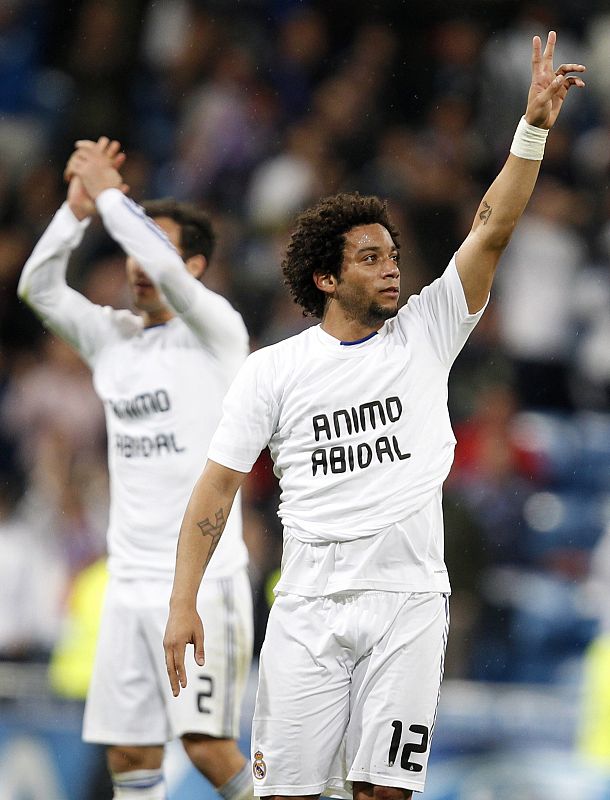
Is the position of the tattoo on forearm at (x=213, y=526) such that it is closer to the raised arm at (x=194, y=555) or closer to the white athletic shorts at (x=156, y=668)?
the raised arm at (x=194, y=555)

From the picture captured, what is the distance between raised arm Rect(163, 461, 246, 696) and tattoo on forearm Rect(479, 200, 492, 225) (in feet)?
2.97

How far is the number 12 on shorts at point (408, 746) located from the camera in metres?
3.25

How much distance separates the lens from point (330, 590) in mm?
3322

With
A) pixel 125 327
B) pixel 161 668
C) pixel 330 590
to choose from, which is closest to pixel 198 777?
pixel 161 668

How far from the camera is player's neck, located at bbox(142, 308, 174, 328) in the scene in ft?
14.9

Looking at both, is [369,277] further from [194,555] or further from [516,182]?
[194,555]

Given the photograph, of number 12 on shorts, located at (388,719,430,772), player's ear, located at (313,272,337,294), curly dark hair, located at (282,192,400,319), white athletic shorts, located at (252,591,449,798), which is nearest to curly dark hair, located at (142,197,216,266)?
curly dark hair, located at (282,192,400,319)

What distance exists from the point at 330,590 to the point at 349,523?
0.17 meters

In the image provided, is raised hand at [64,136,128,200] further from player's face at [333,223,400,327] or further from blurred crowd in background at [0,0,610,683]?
blurred crowd in background at [0,0,610,683]

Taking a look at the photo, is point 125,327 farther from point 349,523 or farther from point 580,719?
point 580,719

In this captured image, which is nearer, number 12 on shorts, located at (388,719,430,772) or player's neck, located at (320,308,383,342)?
number 12 on shorts, located at (388,719,430,772)

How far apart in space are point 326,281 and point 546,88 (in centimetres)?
75

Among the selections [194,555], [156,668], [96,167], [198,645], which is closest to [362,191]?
[96,167]

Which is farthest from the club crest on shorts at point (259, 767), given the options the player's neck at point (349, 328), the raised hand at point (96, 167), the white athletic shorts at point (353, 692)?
the raised hand at point (96, 167)
